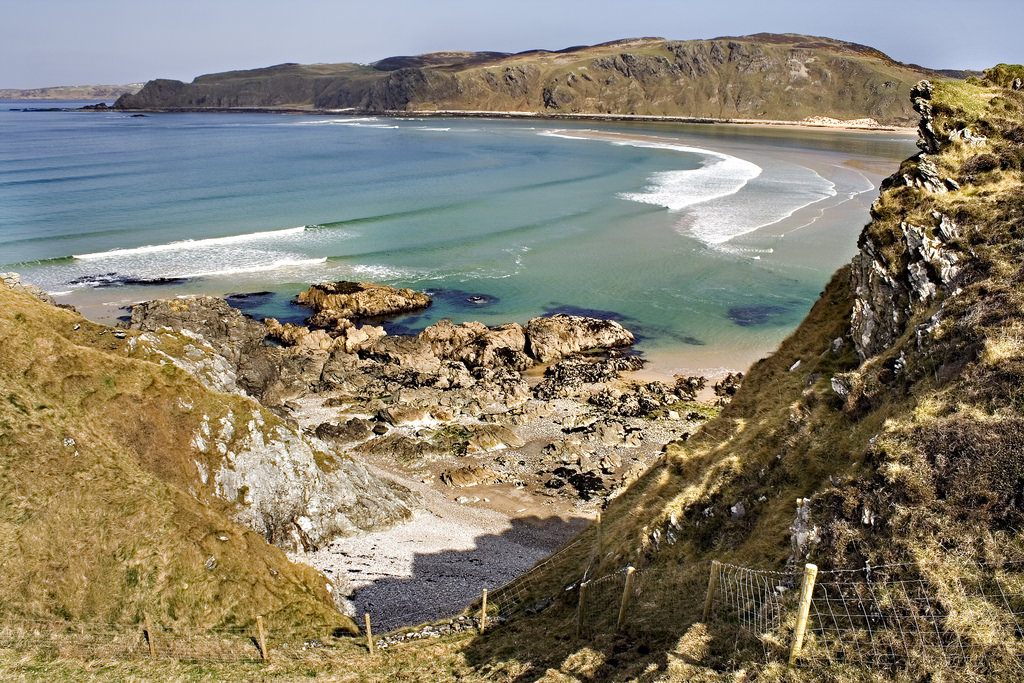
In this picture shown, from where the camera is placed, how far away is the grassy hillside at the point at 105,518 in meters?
16.1

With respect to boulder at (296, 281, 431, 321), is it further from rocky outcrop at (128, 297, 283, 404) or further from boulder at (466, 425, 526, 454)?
boulder at (466, 425, 526, 454)

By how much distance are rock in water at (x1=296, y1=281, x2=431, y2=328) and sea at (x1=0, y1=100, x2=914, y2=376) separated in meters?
1.56

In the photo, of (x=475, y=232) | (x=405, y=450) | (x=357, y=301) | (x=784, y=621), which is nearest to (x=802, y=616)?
(x=784, y=621)

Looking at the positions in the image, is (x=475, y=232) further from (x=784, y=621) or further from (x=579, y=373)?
(x=784, y=621)

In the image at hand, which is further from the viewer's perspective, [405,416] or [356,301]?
[356,301]

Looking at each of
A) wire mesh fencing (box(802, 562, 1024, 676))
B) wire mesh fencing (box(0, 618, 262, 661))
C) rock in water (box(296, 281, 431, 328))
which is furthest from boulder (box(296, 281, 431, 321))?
wire mesh fencing (box(802, 562, 1024, 676))

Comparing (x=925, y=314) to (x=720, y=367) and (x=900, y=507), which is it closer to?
(x=900, y=507)

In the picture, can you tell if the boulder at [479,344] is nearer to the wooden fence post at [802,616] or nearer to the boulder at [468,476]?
the boulder at [468,476]

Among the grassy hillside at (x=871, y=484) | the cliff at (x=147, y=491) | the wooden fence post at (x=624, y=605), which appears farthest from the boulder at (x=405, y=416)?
the wooden fence post at (x=624, y=605)

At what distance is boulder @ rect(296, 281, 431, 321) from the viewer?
50156 millimetres

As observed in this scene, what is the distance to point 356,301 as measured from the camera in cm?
5091

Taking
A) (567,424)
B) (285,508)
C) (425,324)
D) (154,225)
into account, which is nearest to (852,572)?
(285,508)

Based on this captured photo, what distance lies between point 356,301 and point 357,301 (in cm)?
7

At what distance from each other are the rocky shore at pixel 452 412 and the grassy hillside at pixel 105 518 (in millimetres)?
4800
